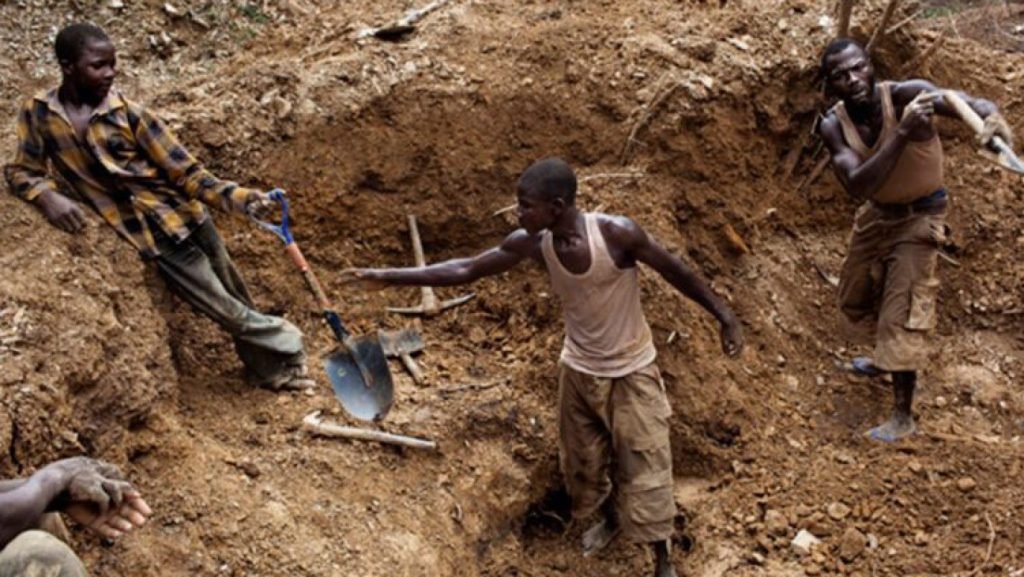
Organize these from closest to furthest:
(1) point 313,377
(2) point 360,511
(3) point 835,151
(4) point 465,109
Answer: (2) point 360,511 → (3) point 835,151 → (1) point 313,377 → (4) point 465,109

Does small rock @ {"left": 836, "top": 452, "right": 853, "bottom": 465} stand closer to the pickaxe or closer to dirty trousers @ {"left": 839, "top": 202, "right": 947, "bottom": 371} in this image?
dirty trousers @ {"left": 839, "top": 202, "right": 947, "bottom": 371}

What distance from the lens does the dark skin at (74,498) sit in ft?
9.63

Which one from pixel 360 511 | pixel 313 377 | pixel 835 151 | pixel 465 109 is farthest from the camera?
pixel 465 109

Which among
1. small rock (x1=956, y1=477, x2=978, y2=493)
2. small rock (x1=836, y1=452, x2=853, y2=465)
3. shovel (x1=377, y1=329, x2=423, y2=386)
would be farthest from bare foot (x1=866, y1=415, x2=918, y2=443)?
shovel (x1=377, y1=329, x2=423, y2=386)

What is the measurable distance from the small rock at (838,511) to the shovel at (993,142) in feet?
5.32

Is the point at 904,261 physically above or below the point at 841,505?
above

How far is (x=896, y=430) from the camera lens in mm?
5121

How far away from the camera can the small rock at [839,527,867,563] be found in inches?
180

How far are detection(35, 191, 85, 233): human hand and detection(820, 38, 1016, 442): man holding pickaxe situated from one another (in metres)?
3.23

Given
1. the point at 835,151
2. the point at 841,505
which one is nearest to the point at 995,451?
the point at 841,505

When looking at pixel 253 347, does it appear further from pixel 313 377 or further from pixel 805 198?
pixel 805 198

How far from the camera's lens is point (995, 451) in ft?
16.2

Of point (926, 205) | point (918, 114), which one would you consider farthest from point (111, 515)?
point (926, 205)

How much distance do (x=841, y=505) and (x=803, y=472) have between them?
0.30 meters
